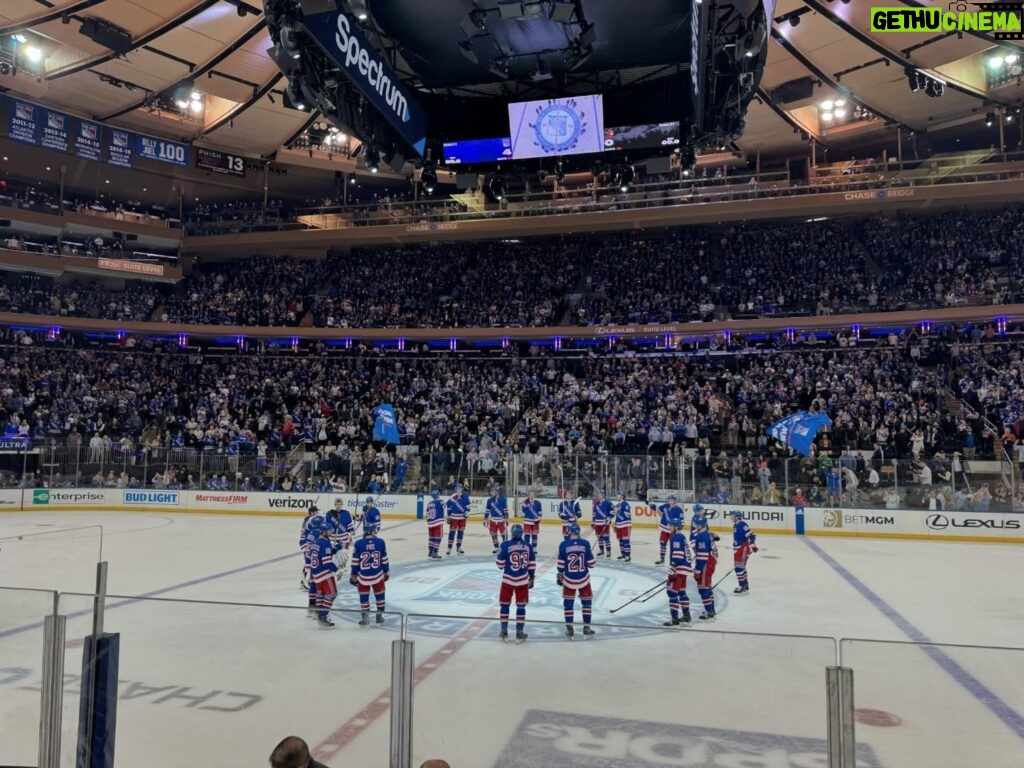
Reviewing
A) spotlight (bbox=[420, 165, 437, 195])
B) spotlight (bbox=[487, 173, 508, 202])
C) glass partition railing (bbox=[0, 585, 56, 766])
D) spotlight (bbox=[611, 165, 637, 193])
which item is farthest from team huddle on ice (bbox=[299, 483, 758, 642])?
spotlight (bbox=[487, 173, 508, 202])

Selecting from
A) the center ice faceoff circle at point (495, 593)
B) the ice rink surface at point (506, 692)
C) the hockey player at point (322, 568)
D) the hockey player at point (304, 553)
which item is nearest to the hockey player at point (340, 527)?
the hockey player at point (304, 553)

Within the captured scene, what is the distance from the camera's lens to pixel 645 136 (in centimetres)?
997

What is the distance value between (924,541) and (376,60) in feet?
56.3

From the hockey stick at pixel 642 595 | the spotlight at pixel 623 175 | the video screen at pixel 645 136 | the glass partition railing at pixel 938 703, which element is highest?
the video screen at pixel 645 136

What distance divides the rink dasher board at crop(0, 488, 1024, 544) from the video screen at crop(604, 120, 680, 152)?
12.1 metres

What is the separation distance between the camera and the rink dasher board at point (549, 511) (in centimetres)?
1814

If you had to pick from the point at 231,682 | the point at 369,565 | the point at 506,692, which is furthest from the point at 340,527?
the point at 506,692

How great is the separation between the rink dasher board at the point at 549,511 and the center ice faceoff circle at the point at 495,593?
642cm

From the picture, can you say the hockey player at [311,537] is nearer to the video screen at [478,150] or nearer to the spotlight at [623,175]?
the video screen at [478,150]

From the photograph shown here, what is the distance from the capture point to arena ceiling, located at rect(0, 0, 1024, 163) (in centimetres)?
2194

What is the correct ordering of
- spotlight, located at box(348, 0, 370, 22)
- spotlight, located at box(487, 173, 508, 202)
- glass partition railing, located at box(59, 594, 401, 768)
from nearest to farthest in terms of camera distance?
glass partition railing, located at box(59, 594, 401, 768), spotlight, located at box(348, 0, 370, 22), spotlight, located at box(487, 173, 508, 202)

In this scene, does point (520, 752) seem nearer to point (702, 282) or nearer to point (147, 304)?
point (702, 282)

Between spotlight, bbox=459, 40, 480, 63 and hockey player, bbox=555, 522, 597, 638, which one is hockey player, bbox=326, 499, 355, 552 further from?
spotlight, bbox=459, 40, 480, 63

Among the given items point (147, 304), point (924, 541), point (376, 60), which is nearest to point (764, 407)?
point (924, 541)
